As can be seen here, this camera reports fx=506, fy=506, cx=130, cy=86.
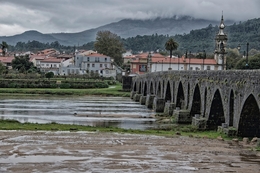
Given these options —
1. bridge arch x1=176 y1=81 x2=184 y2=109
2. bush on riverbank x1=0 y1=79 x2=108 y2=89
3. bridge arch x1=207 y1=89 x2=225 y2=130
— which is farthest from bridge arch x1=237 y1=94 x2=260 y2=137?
bush on riverbank x1=0 y1=79 x2=108 y2=89

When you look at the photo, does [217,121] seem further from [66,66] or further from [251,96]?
[66,66]

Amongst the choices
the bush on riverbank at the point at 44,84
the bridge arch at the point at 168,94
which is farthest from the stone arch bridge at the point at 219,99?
the bush on riverbank at the point at 44,84

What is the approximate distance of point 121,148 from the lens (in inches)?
1206

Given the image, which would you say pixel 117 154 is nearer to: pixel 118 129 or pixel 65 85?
pixel 118 129

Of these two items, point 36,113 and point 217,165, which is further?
point 36,113

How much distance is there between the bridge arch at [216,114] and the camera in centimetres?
4394

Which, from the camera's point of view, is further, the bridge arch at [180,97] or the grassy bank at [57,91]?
the grassy bank at [57,91]

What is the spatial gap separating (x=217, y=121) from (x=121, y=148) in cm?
1591

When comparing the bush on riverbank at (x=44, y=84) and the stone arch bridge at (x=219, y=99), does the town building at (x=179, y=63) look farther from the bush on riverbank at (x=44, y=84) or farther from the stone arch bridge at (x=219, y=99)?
the stone arch bridge at (x=219, y=99)

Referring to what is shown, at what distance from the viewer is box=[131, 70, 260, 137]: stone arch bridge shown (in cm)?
3494

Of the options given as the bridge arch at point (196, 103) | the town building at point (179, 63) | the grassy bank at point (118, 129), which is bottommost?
the grassy bank at point (118, 129)

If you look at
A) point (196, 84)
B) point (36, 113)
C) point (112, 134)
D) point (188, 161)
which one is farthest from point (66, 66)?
point (188, 161)

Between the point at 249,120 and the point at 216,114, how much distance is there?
845 centimetres

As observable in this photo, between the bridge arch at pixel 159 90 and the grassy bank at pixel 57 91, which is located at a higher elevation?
the bridge arch at pixel 159 90
